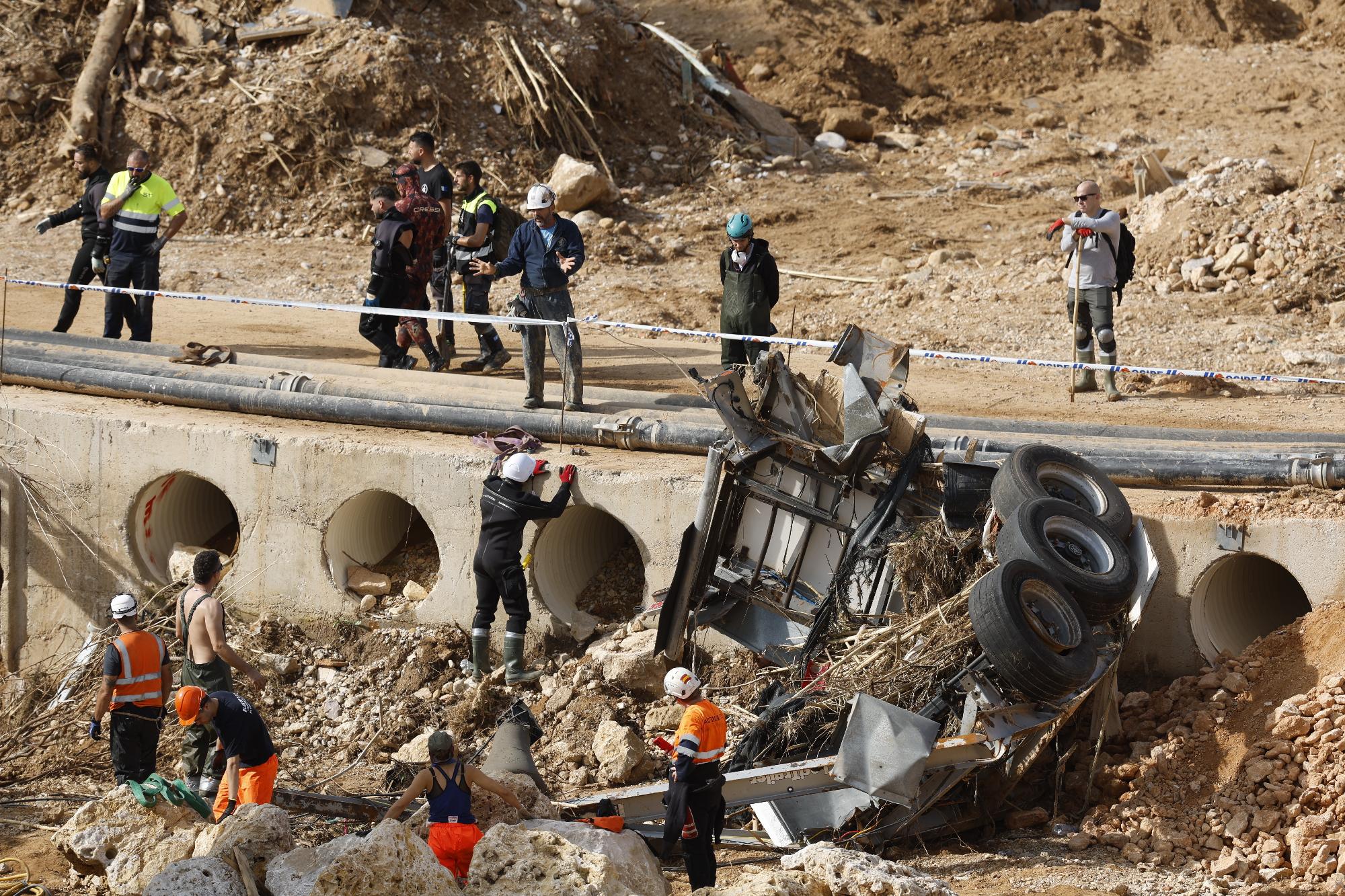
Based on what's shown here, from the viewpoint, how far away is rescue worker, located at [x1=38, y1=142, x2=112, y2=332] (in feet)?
43.6

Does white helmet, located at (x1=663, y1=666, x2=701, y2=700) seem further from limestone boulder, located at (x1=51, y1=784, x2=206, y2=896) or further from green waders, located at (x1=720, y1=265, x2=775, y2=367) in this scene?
green waders, located at (x1=720, y1=265, x2=775, y2=367)

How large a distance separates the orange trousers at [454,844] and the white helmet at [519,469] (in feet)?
10.3

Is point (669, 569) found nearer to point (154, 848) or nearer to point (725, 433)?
point (725, 433)

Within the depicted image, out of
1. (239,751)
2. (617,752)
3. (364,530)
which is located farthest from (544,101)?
(239,751)

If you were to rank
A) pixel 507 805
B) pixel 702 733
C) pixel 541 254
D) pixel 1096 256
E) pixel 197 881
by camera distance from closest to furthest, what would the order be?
1. pixel 197 881
2. pixel 702 733
3. pixel 507 805
4. pixel 541 254
5. pixel 1096 256

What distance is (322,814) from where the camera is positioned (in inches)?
328

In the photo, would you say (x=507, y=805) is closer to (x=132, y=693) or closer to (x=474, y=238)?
(x=132, y=693)

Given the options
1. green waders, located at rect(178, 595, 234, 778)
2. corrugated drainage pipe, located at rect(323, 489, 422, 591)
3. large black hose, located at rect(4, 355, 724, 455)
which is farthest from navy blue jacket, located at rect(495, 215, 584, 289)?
green waders, located at rect(178, 595, 234, 778)

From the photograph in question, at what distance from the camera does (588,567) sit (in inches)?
463

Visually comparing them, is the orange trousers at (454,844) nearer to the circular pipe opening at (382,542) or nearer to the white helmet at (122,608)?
the white helmet at (122,608)

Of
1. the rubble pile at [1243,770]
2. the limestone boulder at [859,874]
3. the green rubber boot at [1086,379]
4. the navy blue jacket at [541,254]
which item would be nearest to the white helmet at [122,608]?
the navy blue jacket at [541,254]

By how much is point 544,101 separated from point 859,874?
15.1 metres

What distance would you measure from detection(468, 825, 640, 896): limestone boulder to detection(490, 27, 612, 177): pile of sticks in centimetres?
1414

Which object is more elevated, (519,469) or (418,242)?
(418,242)
